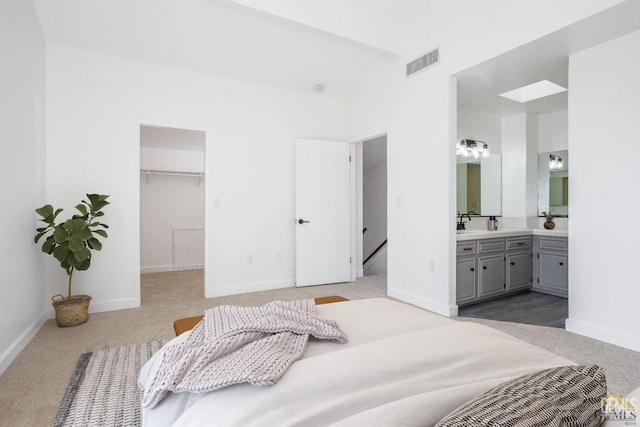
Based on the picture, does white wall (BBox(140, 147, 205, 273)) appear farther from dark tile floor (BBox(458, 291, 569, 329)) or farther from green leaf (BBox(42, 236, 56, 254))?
dark tile floor (BBox(458, 291, 569, 329))

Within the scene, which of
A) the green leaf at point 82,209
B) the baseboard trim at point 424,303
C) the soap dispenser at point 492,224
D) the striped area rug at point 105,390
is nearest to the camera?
the striped area rug at point 105,390

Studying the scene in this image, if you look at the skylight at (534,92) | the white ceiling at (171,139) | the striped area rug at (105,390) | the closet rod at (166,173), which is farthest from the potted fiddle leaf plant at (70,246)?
the skylight at (534,92)

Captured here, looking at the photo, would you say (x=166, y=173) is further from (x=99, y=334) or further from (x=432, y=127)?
(x=432, y=127)

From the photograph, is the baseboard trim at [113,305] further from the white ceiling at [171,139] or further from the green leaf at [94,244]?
the white ceiling at [171,139]

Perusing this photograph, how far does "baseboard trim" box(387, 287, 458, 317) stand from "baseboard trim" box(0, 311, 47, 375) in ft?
11.5

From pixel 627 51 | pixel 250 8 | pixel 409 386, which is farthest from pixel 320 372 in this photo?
pixel 627 51

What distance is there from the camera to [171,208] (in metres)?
6.04

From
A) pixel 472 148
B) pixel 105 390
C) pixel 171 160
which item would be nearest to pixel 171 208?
pixel 171 160

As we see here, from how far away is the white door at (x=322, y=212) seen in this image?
178 inches

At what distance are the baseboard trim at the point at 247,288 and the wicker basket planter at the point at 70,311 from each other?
4.03ft

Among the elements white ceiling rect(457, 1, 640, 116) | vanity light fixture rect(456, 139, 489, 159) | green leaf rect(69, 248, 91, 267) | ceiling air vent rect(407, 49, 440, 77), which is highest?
ceiling air vent rect(407, 49, 440, 77)

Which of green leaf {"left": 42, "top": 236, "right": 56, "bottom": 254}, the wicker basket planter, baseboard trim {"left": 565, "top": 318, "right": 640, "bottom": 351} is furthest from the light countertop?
green leaf {"left": 42, "top": 236, "right": 56, "bottom": 254}

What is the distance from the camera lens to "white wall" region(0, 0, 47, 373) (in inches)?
92.5

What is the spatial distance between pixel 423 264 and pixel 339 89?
268 cm
